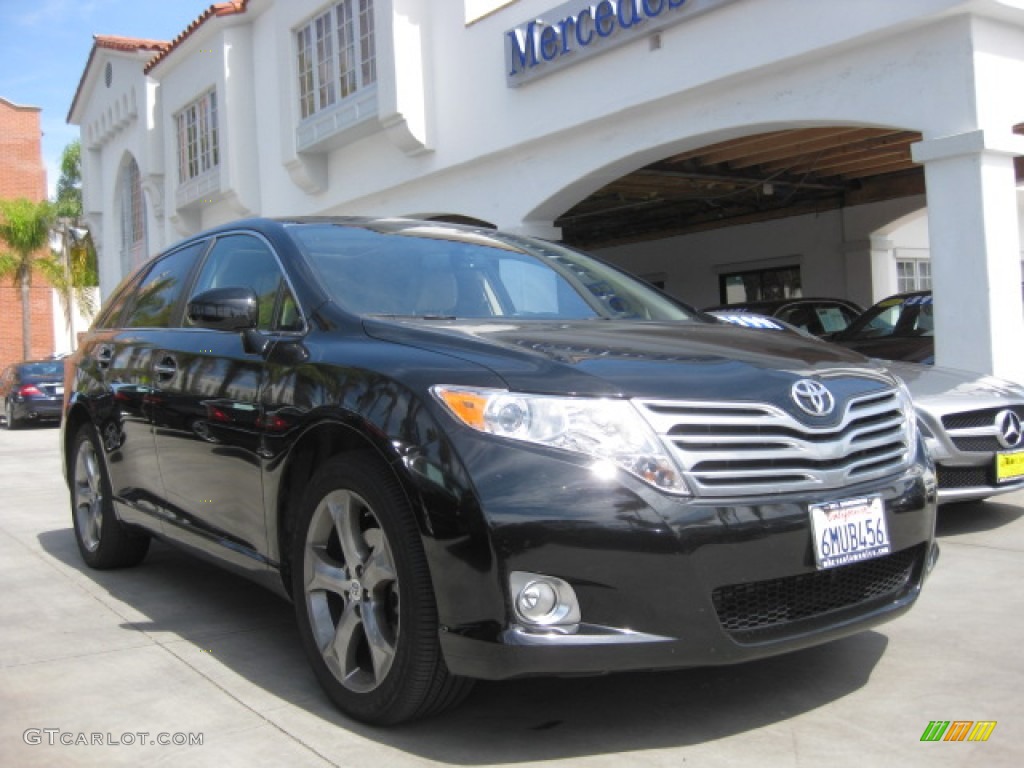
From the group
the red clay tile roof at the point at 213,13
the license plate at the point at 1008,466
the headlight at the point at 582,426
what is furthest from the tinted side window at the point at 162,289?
the red clay tile roof at the point at 213,13

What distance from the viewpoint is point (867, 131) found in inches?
488

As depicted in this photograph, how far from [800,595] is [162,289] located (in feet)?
11.7

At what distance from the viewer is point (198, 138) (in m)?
21.1

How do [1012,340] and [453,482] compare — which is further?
[1012,340]

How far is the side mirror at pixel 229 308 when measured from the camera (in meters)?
3.82

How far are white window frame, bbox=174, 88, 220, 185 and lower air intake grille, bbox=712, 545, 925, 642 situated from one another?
18289 millimetres

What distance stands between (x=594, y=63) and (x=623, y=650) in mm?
9464

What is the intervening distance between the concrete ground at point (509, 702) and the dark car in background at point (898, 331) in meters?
4.60

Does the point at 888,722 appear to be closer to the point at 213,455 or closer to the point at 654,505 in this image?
the point at 654,505

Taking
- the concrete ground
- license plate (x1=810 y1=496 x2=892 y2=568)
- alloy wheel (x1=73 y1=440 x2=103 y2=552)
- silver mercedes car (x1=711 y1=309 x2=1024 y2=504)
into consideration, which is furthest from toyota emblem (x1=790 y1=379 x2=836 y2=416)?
alloy wheel (x1=73 y1=440 x2=103 y2=552)

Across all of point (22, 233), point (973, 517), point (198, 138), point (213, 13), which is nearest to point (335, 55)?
point (213, 13)

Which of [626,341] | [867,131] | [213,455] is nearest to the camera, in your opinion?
[626,341]

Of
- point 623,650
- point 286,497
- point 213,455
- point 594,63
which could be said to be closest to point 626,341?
point 623,650

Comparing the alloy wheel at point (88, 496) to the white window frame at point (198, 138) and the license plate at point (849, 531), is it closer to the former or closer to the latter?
the license plate at point (849, 531)
